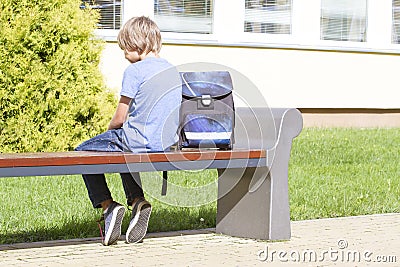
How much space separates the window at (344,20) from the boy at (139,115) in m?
10.5

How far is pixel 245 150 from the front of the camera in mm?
6480

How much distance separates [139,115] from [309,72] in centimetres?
1014

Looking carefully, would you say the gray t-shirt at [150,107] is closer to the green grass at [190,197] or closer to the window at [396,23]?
the green grass at [190,197]

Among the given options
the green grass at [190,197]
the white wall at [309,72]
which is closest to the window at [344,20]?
the white wall at [309,72]

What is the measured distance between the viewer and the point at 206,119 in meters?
6.37

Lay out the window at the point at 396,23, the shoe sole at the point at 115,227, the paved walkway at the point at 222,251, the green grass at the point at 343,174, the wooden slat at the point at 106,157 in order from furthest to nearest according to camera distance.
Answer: the window at the point at 396,23, the green grass at the point at 343,174, the shoe sole at the point at 115,227, the paved walkway at the point at 222,251, the wooden slat at the point at 106,157

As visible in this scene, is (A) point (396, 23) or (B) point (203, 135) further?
(A) point (396, 23)

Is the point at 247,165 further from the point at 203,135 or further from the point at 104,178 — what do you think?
the point at 104,178

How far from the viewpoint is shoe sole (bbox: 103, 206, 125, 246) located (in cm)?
634

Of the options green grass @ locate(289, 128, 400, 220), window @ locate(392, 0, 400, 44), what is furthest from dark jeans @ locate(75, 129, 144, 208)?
window @ locate(392, 0, 400, 44)

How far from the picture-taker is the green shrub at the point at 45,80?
10.4m

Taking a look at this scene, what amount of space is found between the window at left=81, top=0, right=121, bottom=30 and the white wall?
0.51 m

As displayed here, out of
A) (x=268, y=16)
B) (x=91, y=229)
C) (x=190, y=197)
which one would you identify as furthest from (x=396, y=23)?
(x=91, y=229)

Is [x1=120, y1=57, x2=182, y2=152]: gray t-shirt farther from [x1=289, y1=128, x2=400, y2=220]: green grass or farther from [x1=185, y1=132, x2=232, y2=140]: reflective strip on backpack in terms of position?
[x1=289, y1=128, x2=400, y2=220]: green grass
